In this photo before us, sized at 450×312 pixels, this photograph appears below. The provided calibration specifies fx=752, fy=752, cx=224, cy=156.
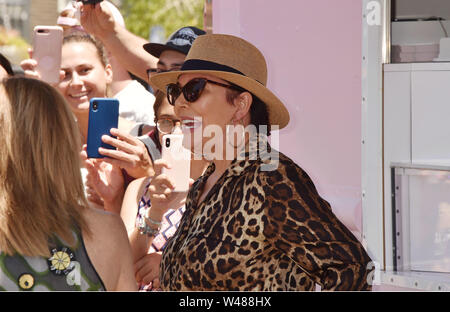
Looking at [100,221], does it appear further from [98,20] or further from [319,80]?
[98,20]

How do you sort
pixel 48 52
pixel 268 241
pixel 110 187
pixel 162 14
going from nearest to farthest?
pixel 268 241 < pixel 110 187 < pixel 48 52 < pixel 162 14

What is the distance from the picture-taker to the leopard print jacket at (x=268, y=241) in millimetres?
2219

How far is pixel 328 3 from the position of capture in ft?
10.3

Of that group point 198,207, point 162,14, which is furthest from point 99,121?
point 162,14

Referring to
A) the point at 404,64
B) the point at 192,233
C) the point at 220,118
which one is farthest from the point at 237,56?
the point at 404,64

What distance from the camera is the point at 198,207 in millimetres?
2539

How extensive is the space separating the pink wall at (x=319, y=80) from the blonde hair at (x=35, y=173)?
125cm

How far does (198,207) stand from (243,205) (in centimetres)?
25

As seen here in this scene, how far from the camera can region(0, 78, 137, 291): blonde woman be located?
2.01 m

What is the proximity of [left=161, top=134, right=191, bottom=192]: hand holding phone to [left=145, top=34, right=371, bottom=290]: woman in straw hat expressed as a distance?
0.52 metres

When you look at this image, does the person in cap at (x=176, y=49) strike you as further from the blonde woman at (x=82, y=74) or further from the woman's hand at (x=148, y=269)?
the woman's hand at (x=148, y=269)

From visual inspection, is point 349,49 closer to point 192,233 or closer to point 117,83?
point 192,233

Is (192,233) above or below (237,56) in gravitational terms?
below
